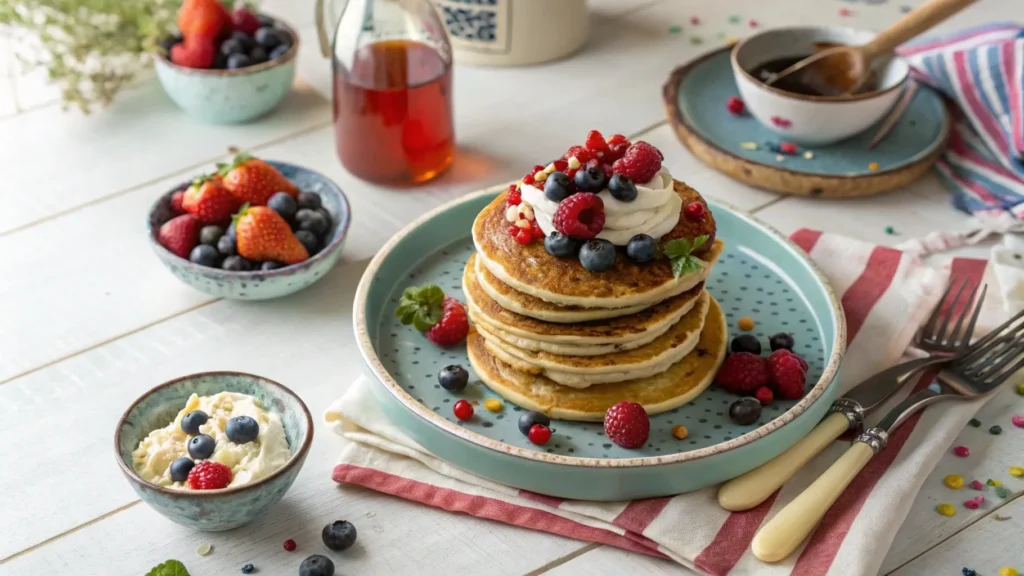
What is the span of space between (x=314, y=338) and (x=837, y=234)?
1.21 metres

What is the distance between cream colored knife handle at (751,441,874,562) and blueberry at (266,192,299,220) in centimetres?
122

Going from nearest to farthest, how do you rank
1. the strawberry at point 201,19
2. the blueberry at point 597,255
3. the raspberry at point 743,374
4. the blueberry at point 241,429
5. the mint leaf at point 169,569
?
the mint leaf at point 169,569
the blueberry at point 241,429
the blueberry at point 597,255
the raspberry at point 743,374
the strawberry at point 201,19

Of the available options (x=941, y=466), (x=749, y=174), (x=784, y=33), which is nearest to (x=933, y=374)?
(x=941, y=466)

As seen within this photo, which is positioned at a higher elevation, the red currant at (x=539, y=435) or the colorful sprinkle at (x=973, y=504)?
the red currant at (x=539, y=435)

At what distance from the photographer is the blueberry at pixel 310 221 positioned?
2.36 meters

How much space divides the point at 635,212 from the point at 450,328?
1.47ft

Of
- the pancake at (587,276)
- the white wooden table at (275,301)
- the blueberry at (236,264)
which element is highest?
the pancake at (587,276)

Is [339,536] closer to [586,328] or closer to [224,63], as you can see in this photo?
[586,328]

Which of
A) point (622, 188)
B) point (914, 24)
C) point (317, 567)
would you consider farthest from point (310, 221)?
point (914, 24)

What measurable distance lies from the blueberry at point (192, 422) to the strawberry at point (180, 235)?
0.61 m

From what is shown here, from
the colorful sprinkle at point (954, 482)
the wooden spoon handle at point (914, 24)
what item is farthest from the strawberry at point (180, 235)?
the wooden spoon handle at point (914, 24)

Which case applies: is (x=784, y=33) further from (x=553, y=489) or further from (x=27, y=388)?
(x=27, y=388)

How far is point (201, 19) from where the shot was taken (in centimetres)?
282

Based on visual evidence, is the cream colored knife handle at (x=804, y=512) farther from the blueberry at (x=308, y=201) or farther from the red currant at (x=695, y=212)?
the blueberry at (x=308, y=201)
